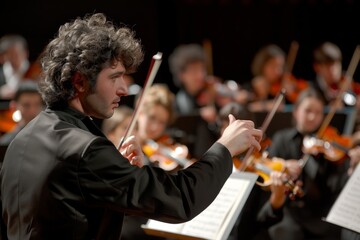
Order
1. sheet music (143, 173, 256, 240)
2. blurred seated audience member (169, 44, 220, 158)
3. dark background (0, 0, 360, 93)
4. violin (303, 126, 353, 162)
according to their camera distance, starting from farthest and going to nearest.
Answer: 1. dark background (0, 0, 360, 93)
2. blurred seated audience member (169, 44, 220, 158)
3. violin (303, 126, 353, 162)
4. sheet music (143, 173, 256, 240)

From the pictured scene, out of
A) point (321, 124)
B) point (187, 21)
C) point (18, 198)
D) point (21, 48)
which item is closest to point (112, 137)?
point (321, 124)

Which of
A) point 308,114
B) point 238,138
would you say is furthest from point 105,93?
point 308,114

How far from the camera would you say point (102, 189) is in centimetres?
165

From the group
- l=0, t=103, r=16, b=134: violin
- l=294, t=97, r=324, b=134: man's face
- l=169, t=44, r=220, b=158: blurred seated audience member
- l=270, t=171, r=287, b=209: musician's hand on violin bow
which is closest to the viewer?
l=270, t=171, r=287, b=209: musician's hand on violin bow

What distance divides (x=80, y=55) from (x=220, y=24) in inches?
253

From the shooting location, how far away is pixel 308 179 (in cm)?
410

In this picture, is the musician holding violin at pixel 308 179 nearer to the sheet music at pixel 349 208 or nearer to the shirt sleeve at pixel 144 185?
the sheet music at pixel 349 208

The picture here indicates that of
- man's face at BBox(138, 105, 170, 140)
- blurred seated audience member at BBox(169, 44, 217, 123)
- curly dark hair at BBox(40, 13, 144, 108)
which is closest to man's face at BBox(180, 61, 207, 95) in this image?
blurred seated audience member at BBox(169, 44, 217, 123)

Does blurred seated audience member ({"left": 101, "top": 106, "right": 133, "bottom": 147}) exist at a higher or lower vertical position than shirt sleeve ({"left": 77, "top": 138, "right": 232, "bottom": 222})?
lower

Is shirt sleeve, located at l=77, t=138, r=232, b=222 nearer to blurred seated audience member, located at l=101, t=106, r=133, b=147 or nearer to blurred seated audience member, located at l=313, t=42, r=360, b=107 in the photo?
blurred seated audience member, located at l=101, t=106, r=133, b=147

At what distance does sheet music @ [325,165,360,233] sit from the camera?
2.70 m

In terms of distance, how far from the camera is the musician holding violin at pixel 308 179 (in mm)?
3940

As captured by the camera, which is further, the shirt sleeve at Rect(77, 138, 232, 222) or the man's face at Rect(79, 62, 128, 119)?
the man's face at Rect(79, 62, 128, 119)

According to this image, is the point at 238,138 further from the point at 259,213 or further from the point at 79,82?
the point at 259,213
